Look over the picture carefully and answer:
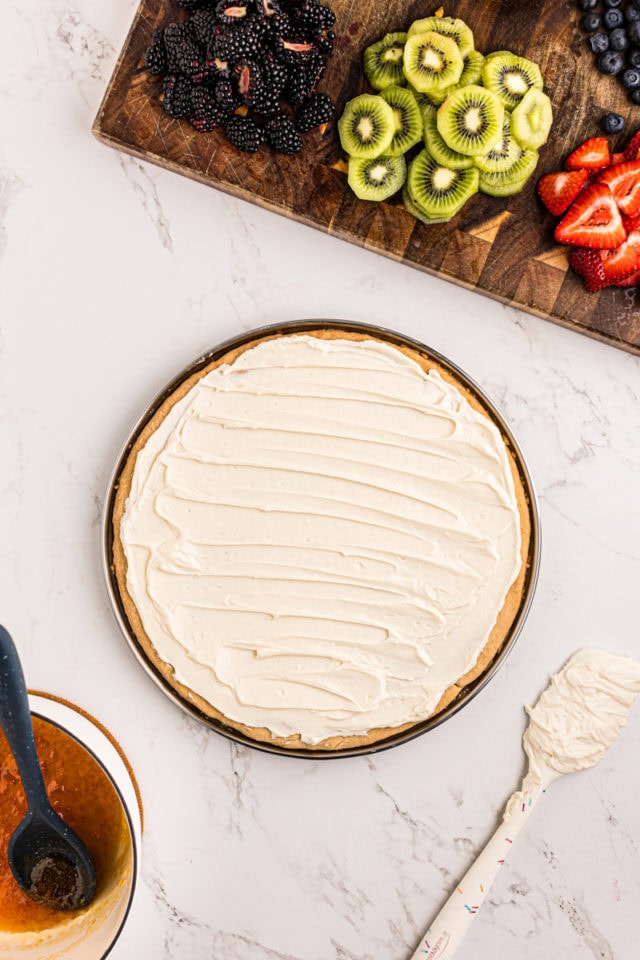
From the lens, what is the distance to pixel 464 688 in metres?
2.37

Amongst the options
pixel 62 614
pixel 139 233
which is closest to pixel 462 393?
pixel 139 233

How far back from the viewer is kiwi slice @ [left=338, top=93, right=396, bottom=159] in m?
2.33

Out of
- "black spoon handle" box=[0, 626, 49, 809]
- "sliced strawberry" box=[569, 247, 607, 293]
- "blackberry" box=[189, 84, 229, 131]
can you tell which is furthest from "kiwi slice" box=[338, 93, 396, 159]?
"black spoon handle" box=[0, 626, 49, 809]

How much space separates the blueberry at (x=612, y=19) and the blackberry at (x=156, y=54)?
1.40m

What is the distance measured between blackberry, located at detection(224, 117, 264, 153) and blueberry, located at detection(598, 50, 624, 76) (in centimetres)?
112

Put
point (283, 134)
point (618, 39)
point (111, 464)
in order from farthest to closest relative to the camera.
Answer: point (111, 464)
point (618, 39)
point (283, 134)

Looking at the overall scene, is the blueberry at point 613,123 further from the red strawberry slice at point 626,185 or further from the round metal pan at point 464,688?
the round metal pan at point 464,688

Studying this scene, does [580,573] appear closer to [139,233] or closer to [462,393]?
[462,393]

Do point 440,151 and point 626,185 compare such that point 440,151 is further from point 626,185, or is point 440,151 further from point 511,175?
point 626,185

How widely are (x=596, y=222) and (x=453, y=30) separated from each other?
2.42ft

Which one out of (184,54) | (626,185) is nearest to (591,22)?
(626,185)

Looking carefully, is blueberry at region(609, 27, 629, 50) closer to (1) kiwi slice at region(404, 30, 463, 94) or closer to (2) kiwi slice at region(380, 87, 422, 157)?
(1) kiwi slice at region(404, 30, 463, 94)

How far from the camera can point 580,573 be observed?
2570 millimetres

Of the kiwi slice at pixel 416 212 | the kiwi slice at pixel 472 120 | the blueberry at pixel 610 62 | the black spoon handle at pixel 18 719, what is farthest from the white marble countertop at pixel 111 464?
the blueberry at pixel 610 62
